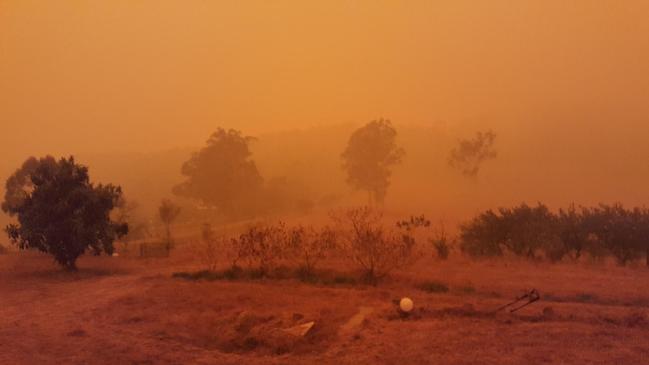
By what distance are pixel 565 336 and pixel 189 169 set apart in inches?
1573

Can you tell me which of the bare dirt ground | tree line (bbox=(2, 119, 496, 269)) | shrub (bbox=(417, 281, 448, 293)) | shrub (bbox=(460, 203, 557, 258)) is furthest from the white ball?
tree line (bbox=(2, 119, 496, 269))

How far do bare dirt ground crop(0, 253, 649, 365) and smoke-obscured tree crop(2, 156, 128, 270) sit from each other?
2578 millimetres

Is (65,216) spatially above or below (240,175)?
below

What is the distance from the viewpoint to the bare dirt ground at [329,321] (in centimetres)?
1034

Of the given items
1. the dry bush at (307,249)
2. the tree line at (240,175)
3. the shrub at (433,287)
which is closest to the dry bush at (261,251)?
the dry bush at (307,249)

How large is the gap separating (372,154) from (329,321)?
36.6 m

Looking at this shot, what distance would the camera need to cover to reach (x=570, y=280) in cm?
1667

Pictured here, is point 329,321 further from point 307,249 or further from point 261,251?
point 307,249

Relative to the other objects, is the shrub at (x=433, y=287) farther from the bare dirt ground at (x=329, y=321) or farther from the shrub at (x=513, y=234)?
the shrub at (x=513, y=234)

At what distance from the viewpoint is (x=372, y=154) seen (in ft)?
159

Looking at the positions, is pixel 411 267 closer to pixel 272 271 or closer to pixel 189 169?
pixel 272 271

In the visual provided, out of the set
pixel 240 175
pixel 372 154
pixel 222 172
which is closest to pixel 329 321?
pixel 222 172

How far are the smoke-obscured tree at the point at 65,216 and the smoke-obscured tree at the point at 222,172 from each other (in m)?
25.2

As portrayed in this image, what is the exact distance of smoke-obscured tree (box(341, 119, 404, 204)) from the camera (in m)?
48.1
